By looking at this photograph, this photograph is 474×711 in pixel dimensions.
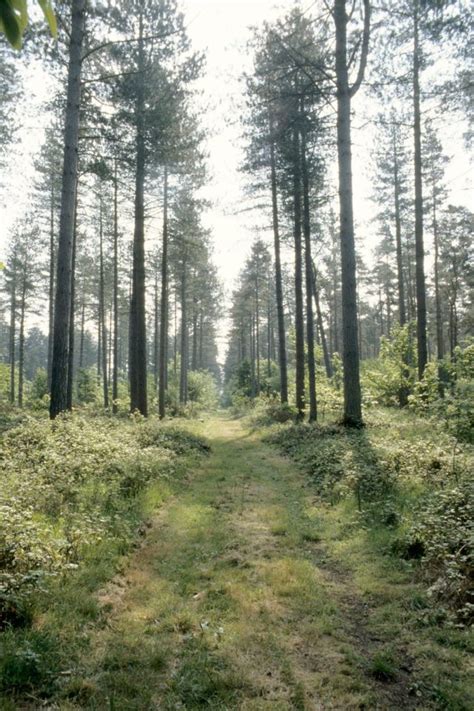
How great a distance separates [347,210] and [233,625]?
1073 cm

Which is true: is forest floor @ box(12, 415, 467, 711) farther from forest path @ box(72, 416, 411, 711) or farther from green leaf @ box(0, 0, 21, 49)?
green leaf @ box(0, 0, 21, 49)

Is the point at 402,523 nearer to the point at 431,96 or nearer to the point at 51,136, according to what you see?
the point at 431,96

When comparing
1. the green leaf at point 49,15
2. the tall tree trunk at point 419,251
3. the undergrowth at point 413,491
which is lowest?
the undergrowth at point 413,491

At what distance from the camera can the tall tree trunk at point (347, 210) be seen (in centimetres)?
1192

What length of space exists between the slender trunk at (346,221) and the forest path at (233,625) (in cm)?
584

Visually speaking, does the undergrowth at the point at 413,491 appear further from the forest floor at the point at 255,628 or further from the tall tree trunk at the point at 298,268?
the tall tree trunk at the point at 298,268

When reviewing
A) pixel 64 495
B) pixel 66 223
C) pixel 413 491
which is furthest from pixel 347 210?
pixel 64 495

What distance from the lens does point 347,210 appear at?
474 inches

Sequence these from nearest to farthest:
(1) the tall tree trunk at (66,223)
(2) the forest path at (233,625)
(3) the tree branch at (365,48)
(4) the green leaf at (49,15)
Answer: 1. (4) the green leaf at (49,15)
2. (2) the forest path at (233,625)
3. (1) the tall tree trunk at (66,223)
4. (3) the tree branch at (365,48)

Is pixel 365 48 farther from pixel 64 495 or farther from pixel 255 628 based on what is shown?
pixel 255 628

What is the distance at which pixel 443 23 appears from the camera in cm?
1125

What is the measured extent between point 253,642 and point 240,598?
697mm

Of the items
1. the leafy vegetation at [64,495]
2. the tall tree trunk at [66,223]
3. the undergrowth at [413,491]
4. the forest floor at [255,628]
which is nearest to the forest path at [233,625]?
the forest floor at [255,628]

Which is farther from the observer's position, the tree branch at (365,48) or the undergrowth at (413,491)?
the tree branch at (365,48)
